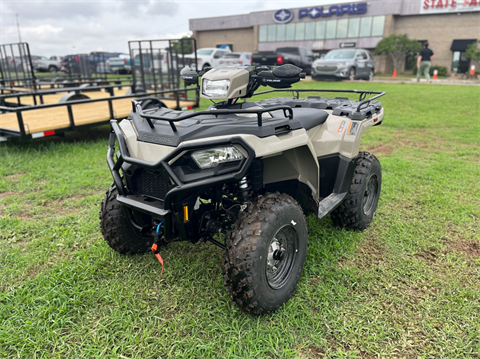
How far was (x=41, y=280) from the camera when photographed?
273 centimetres

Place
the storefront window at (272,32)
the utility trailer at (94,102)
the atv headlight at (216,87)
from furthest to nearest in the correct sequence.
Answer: the storefront window at (272,32), the utility trailer at (94,102), the atv headlight at (216,87)

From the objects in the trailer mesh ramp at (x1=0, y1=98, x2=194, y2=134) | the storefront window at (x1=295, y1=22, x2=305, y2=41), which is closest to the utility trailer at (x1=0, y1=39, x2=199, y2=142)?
the trailer mesh ramp at (x1=0, y1=98, x2=194, y2=134)

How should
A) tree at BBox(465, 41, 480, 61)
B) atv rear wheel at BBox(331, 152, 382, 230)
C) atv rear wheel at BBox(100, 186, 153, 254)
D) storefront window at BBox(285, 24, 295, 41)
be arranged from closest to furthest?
atv rear wheel at BBox(100, 186, 153, 254) < atv rear wheel at BBox(331, 152, 382, 230) < tree at BBox(465, 41, 480, 61) < storefront window at BBox(285, 24, 295, 41)

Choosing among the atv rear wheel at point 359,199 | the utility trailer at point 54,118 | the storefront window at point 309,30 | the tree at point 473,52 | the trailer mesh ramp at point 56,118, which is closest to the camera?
the atv rear wheel at point 359,199

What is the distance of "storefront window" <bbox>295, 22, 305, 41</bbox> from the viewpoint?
42469 mm

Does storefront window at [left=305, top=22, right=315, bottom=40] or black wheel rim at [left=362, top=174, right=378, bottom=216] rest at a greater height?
storefront window at [left=305, top=22, right=315, bottom=40]

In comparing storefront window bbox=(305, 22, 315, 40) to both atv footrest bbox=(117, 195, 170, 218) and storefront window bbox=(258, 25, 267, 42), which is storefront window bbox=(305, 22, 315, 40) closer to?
storefront window bbox=(258, 25, 267, 42)

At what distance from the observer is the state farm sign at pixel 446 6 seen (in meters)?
34.1

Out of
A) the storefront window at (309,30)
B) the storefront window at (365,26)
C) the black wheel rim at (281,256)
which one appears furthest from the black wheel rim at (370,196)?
the storefront window at (309,30)

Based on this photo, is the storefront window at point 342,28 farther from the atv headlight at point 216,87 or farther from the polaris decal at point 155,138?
the polaris decal at point 155,138

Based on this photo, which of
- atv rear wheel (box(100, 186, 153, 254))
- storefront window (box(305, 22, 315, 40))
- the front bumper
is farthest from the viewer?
storefront window (box(305, 22, 315, 40))

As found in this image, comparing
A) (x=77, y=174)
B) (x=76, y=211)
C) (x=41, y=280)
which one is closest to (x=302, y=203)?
(x=41, y=280)

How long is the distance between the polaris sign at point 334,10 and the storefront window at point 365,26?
0.80 m

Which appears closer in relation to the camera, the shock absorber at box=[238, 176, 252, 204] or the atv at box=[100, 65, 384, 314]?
the atv at box=[100, 65, 384, 314]
